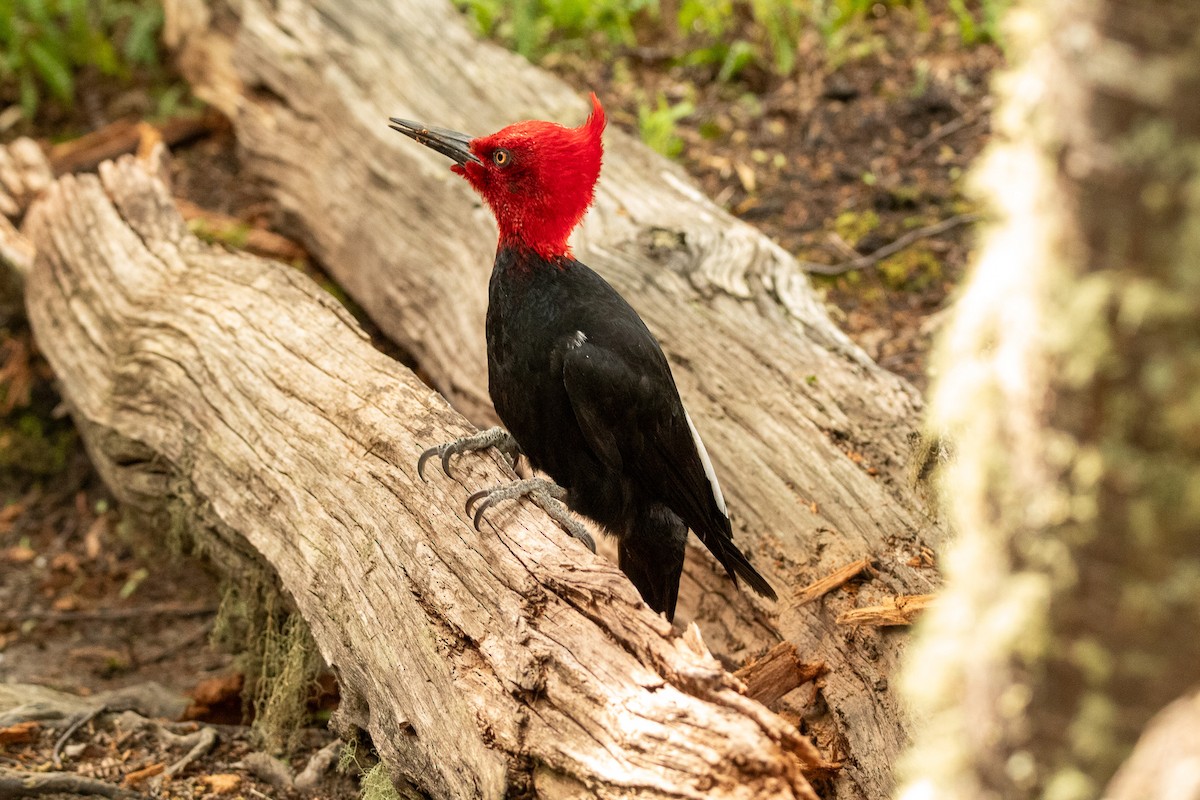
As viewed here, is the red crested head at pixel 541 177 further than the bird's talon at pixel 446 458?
Yes

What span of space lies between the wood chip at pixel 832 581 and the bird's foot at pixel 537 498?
2.00 ft

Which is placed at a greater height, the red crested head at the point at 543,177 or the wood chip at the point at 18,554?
the red crested head at the point at 543,177

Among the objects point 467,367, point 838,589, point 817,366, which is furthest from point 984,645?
point 467,367

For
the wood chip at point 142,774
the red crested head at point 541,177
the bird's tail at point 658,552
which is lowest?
the wood chip at point 142,774

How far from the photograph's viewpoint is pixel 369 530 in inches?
109

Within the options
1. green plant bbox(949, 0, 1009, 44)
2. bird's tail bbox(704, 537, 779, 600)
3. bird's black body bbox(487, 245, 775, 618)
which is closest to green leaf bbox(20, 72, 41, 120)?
bird's black body bbox(487, 245, 775, 618)

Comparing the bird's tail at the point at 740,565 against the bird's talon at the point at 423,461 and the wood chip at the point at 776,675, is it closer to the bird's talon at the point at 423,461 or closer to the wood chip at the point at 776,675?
the wood chip at the point at 776,675

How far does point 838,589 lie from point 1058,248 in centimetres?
181

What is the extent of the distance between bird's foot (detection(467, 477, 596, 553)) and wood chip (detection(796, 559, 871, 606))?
0.61 m

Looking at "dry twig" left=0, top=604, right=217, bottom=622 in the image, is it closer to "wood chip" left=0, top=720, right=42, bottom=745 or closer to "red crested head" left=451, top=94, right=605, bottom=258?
"wood chip" left=0, top=720, right=42, bottom=745

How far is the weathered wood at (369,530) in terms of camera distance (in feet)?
6.46

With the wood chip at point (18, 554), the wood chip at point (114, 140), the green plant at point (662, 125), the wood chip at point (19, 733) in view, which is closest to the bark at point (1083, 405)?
the wood chip at point (19, 733)

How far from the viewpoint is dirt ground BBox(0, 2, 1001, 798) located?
11.7ft

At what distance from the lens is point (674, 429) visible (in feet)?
9.64
